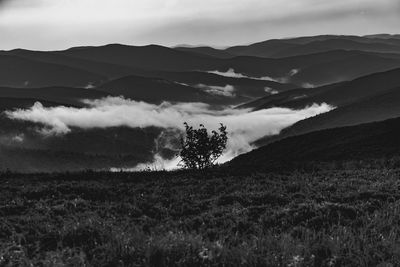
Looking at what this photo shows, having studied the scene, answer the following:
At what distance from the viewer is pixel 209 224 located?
1308 centimetres

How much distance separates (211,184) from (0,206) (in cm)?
1029

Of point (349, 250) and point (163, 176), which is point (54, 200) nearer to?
point (163, 176)

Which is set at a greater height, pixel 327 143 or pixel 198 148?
pixel 198 148

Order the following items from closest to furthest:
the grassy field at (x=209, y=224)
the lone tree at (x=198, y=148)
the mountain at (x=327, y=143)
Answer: the grassy field at (x=209, y=224)
the mountain at (x=327, y=143)
the lone tree at (x=198, y=148)

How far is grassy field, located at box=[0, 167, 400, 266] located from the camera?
8.23m

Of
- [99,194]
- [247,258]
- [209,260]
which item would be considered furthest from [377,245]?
[99,194]

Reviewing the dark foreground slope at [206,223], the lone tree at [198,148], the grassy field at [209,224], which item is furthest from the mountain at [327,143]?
the grassy field at [209,224]

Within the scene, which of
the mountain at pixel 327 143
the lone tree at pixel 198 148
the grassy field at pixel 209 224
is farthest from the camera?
the lone tree at pixel 198 148

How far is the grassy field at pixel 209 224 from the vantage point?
823 centimetres

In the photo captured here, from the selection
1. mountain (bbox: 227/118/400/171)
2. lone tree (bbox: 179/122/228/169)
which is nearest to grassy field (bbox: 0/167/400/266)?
mountain (bbox: 227/118/400/171)

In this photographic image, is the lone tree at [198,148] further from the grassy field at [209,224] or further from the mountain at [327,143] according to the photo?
the grassy field at [209,224]

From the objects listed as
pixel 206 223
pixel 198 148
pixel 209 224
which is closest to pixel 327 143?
pixel 198 148

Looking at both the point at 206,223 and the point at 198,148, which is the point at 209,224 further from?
the point at 198,148

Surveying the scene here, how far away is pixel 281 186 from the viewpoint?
68.9 feet
